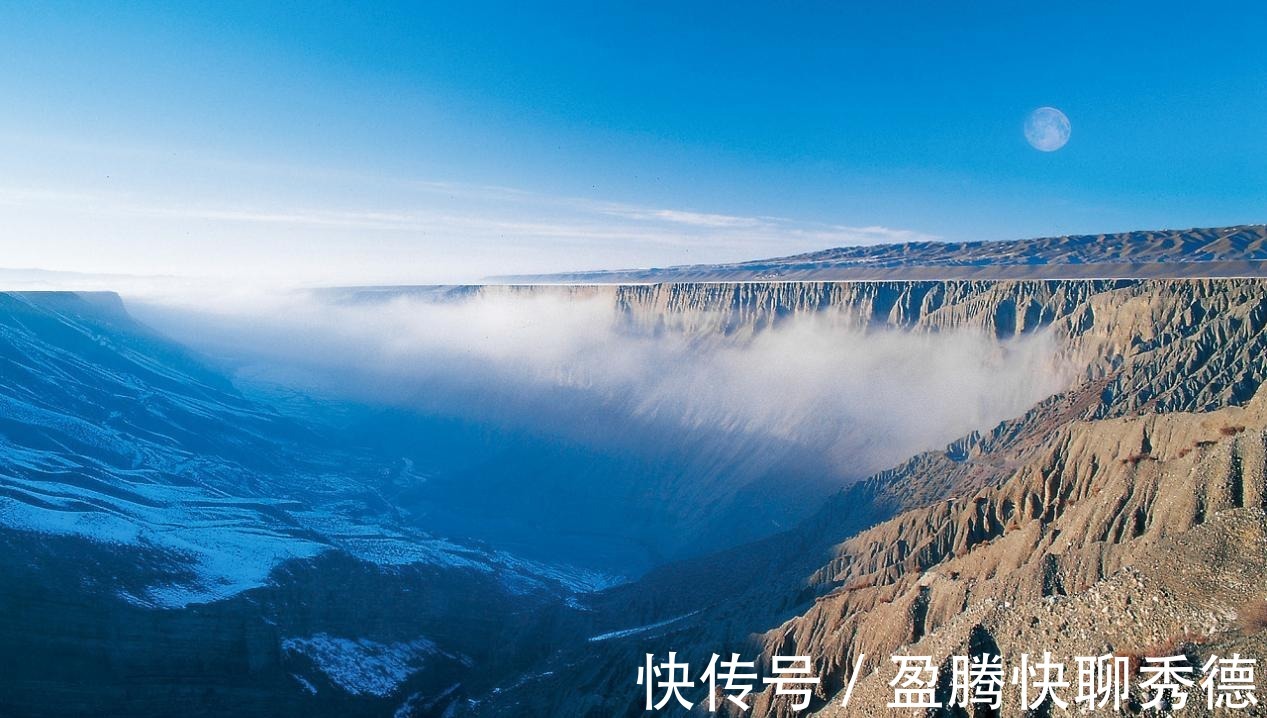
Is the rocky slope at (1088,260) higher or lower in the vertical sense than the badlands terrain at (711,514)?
higher

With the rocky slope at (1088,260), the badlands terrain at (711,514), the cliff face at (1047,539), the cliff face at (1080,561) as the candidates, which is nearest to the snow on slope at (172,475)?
the badlands terrain at (711,514)

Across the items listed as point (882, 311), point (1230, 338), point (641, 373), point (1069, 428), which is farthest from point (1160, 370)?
point (641, 373)

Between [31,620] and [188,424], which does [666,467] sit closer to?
[188,424]

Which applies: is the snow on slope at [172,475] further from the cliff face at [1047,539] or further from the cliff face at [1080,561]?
the cliff face at [1080,561]

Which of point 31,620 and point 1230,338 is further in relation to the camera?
point 1230,338

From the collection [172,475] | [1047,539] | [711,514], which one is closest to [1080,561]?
[1047,539]

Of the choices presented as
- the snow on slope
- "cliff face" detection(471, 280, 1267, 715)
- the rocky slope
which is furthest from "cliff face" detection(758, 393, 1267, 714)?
the rocky slope

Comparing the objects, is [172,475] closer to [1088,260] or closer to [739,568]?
[739,568]

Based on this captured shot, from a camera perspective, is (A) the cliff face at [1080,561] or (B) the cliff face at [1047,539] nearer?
(A) the cliff face at [1080,561]

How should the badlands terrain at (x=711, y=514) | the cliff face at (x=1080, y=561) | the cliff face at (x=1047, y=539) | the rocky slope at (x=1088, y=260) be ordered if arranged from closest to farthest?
the cliff face at (x=1080, y=561)
the cliff face at (x=1047, y=539)
the badlands terrain at (x=711, y=514)
the rocky slope at (x=1088, y=260)
